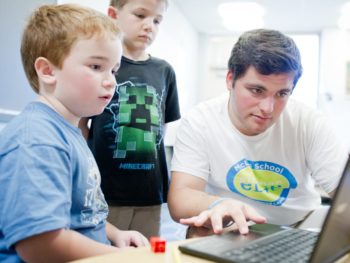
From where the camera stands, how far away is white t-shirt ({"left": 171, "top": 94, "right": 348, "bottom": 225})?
1.36m

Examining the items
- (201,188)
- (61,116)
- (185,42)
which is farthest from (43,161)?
(185,42)

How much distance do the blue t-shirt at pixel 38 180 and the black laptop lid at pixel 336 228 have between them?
43cm

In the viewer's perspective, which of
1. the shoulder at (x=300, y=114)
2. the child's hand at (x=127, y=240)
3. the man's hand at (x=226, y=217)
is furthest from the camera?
the shoulder at (x=300, y=114)

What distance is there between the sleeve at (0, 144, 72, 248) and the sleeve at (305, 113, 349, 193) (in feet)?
3.09

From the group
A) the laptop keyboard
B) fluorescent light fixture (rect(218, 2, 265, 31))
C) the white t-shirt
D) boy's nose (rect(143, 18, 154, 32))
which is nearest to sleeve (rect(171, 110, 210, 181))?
the white t-shirt

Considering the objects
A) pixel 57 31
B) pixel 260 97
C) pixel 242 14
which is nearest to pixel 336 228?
pixel 57 31

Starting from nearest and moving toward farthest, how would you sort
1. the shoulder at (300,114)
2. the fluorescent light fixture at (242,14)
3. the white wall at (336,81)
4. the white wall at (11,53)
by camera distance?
the shoulder at (300,114), the white wall at (11,53), the fluorescent light fixture at (242,14), the white wall at (336,81)

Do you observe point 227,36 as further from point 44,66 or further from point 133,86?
point 44,66

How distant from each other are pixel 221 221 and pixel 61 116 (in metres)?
0.41

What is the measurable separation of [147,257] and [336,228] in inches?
11.9

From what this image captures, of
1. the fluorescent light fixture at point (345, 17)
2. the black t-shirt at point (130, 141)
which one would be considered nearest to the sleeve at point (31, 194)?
the black t-shirt at point (130, 141)

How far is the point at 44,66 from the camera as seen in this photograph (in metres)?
0.88

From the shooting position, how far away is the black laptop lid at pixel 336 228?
1.67 ft

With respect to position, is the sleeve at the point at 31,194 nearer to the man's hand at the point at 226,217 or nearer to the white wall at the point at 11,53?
the man's hand at the point at 226,217
